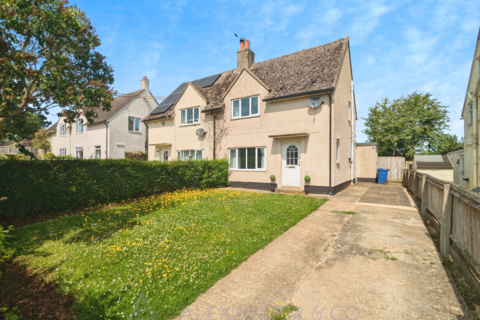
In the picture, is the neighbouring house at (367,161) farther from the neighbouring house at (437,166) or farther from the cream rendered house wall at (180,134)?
the cream rendered house wall at (180,134)

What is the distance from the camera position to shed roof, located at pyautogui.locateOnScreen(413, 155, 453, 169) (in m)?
16.5

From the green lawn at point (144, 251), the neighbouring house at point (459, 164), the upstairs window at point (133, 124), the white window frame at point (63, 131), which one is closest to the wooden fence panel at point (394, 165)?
the neighbouring house at point (459, 164)

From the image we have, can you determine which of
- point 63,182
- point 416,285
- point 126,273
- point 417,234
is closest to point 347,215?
point 417,234

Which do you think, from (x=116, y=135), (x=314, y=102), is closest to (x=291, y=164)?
(x=314, y=102)

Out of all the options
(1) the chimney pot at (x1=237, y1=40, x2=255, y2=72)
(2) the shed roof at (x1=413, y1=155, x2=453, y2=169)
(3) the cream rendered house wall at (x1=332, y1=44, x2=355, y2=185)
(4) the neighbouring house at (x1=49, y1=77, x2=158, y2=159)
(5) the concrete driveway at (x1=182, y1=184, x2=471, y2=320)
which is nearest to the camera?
(5) the concrete driveway at (x1=182, y1=184, x2=471, y2=320)

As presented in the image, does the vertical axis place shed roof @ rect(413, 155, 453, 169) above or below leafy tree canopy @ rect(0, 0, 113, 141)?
below

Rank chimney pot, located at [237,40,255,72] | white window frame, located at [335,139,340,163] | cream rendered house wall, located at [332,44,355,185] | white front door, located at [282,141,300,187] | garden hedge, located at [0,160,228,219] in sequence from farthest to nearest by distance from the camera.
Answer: chimney pot, located at [237,40,255,72]
white front door, located at [282,141,300,187]
white window frame, located at [335,139,340,163]
cream rendered house wall, located at [332,44,355,185]
garden hedge, located at [0,160,228,219]

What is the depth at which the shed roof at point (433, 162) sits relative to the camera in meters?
16.5

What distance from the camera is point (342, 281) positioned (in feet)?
12.1

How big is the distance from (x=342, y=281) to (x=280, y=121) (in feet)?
37.0

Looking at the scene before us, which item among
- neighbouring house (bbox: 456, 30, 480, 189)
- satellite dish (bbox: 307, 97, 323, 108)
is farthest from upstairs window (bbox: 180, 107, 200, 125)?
neighbouring house (bbox: 456, 30, 480, 189)

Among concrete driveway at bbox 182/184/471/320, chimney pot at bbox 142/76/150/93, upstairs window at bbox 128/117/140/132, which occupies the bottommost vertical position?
concrete driveway at bbox 182/184/471/320

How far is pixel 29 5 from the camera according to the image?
17.5 ft

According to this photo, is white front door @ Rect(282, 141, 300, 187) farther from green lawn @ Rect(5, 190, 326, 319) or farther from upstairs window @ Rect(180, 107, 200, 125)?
upstairs window @ Rect(180, 107, 200, 125)
